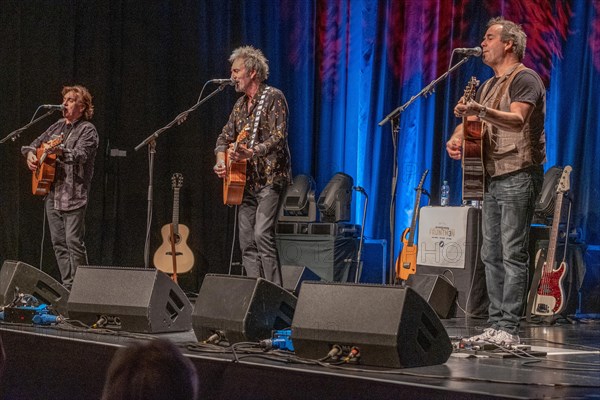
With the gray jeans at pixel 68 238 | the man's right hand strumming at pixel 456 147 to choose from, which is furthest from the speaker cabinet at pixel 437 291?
the gray jeans at pixel 68 238

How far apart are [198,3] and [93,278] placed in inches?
193

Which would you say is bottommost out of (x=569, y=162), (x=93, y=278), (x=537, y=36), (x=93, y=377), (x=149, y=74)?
(x=93, y=377)

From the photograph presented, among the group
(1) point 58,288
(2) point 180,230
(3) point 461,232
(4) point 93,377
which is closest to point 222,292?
(4) point 93,377

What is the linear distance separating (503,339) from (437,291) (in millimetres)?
2297

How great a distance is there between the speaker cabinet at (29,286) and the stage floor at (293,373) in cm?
75

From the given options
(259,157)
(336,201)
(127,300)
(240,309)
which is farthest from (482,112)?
(336,201)

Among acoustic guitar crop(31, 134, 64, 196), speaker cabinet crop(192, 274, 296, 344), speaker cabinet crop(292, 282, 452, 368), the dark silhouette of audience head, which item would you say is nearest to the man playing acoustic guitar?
speaker cabinet crop(292, 282, 452, 368)

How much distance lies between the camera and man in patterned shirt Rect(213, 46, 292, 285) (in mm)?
5547

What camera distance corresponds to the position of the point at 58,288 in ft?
20.1

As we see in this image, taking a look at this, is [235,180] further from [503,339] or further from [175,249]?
[175,249]

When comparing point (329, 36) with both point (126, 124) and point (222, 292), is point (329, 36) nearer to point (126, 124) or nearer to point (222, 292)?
point (126, 124)

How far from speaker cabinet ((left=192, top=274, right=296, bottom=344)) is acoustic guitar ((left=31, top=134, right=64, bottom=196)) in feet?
9.23

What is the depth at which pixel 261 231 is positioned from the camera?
5527 mm

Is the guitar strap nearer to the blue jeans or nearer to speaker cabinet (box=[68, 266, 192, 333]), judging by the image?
speaker cabinet (box=[68, 266, 192, 333])
